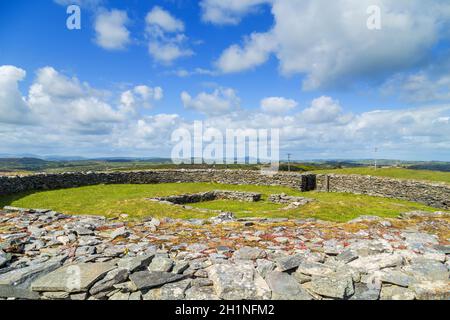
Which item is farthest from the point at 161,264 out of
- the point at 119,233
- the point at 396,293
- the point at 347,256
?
the point at 396,293

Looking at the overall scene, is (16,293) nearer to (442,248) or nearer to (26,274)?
(26,274)

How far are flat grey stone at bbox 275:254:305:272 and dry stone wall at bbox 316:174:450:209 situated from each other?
60.8 ft

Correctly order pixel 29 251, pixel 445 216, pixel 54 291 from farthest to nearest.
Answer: pixel 445 216 < pixel 29 251 < pixel 54 291

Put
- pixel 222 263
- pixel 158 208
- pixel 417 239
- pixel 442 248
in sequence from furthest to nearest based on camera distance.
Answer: pixel 158 208 → pixel 417 239 → pixel 442 248 → pixel 222 263

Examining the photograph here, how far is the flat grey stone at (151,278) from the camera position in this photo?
4366mm

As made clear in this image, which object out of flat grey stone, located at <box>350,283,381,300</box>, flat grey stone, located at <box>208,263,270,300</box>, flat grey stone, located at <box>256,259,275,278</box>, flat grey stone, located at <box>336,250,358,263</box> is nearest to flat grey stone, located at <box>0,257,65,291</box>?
flat grey stone, located at <box>208,263,270,300</box>

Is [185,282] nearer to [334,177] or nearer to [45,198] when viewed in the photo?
[45,198]

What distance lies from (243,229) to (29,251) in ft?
16.4

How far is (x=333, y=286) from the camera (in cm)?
423

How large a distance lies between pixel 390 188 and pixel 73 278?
2338 cm

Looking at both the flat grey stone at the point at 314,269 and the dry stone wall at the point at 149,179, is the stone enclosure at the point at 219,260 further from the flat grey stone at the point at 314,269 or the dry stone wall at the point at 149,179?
the dry stone wall at the point at 149,179

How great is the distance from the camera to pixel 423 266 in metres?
4.89

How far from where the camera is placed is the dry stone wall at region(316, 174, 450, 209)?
1901cm
